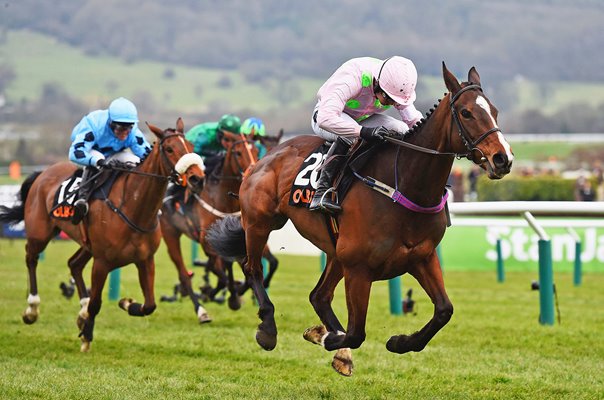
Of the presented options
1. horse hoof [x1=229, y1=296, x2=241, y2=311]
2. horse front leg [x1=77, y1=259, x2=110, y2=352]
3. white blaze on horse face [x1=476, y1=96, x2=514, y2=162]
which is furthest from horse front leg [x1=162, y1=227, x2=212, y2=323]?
white blaze on horse face [x1=476, y1=96, x2=514, y2=162]

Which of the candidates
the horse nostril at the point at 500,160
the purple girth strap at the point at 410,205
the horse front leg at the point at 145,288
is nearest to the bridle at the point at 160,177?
the horse front leg at the point at 145,288

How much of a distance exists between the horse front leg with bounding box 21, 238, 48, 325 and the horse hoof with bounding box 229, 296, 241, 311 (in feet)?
5.98

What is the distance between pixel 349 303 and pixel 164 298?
5670mm

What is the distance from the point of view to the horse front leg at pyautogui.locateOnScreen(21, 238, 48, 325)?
9.45 meters

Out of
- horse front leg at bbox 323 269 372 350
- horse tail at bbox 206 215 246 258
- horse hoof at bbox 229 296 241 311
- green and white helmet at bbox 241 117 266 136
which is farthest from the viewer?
green and white helmet at bbox 241 117 266 136

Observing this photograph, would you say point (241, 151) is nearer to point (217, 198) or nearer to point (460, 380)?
point (217, 198)

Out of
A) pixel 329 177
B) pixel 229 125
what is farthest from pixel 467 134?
pixel 229 125

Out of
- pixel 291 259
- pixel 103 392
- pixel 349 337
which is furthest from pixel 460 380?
pixel 291 259

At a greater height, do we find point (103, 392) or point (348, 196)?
point (348, 196)

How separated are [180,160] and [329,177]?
2193mm

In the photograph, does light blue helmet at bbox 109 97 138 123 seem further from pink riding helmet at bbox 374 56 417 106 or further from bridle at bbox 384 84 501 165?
bridle at bbox 384 84 501 165

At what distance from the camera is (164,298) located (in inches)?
451

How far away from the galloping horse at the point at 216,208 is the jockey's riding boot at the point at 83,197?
1.88m

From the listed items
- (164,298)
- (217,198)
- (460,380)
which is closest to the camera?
(460,380)
